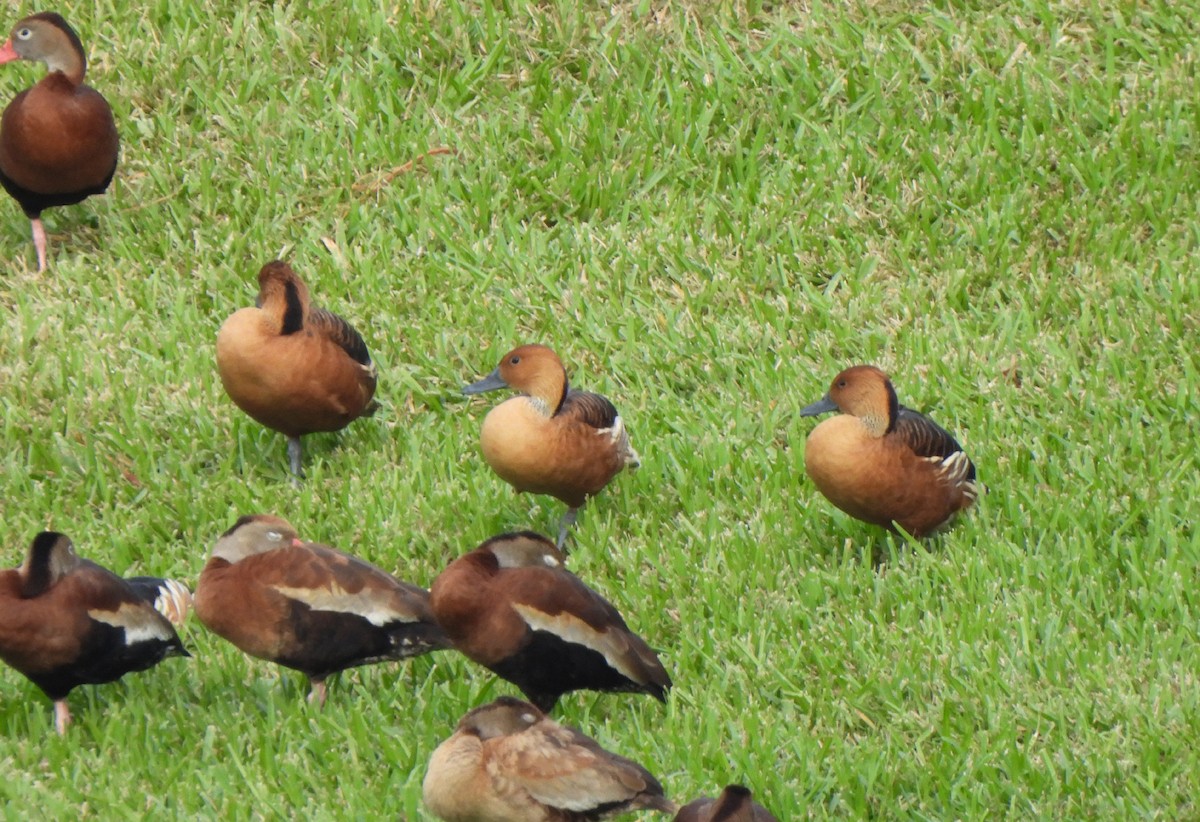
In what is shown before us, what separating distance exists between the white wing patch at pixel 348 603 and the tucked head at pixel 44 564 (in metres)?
0.68

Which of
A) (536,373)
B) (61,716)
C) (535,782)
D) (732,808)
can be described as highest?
(732,808)

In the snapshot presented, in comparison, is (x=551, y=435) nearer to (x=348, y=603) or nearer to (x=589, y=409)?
(x=589, y=409)

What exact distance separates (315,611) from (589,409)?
5.40 ft

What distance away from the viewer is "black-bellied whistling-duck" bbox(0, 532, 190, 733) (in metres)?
5.59

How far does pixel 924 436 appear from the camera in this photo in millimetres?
6633

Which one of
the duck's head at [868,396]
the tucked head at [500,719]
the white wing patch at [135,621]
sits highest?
the tucked head at [500,719]

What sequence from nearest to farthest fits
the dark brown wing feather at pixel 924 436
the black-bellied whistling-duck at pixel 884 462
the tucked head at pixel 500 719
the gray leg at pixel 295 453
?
1. the tucked head at pixel 500 719
2. the black-bellied whistling-duck at pixel 884 462
3. the dark brown wing feather at pixel 924 436
4. the gray leg at pixel 295 453

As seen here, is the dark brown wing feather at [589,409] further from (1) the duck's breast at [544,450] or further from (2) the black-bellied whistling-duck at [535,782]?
(2) the black-bellied whistling-duck at [535,782]

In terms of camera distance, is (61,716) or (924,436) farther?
(924,436)

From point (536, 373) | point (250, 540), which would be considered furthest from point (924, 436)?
point (250, 540)

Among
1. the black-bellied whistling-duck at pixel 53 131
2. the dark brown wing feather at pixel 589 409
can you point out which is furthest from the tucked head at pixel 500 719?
the black-bellied whistling-duck at pixel 53 131

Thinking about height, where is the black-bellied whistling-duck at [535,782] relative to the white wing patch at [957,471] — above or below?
above

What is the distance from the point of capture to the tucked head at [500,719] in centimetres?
494

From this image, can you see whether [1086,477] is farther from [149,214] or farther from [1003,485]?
[149,214]
